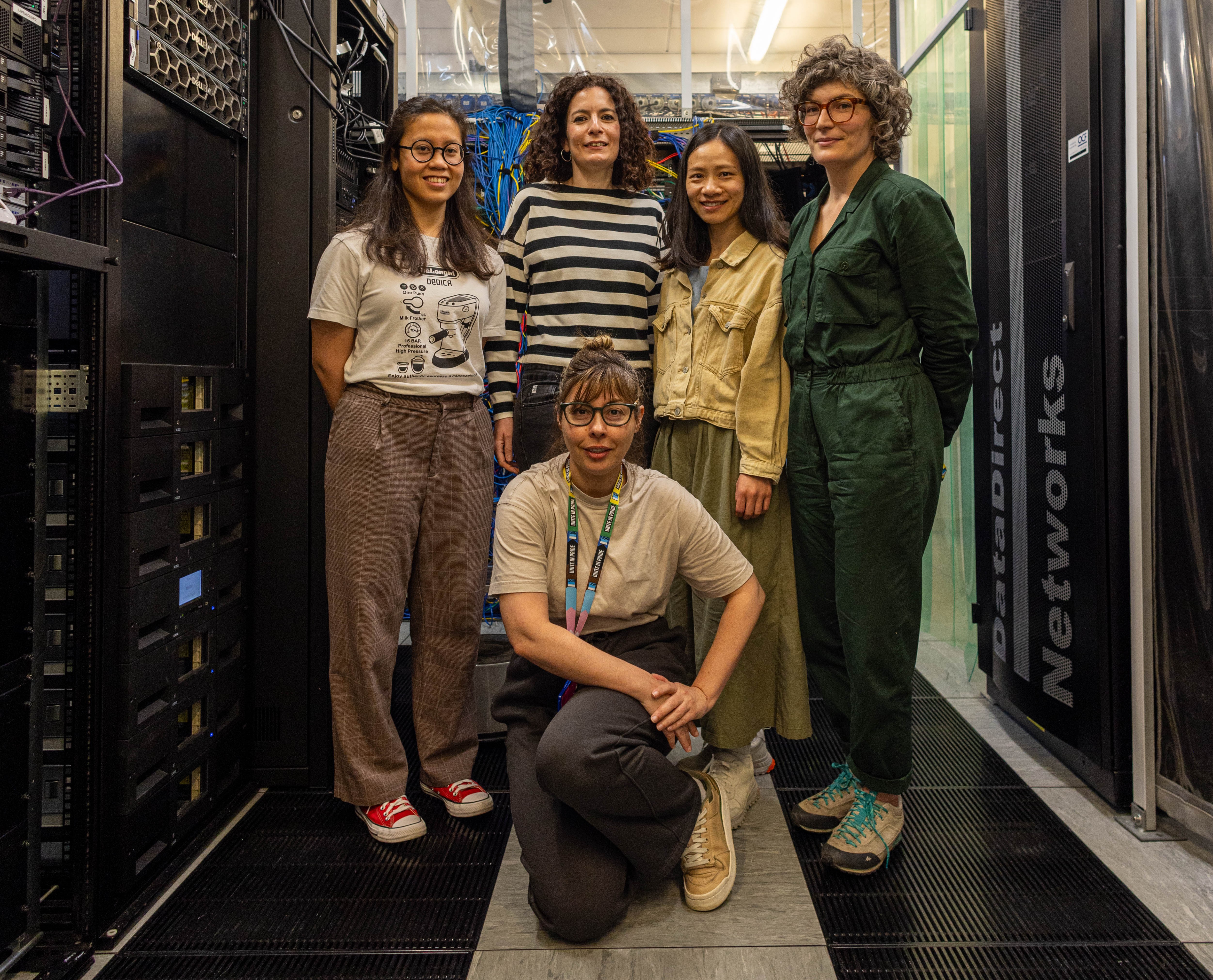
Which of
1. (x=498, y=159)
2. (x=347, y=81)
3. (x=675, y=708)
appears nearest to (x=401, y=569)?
(x=675, y=708)

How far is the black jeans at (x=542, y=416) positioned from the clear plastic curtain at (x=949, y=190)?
1.40 metres

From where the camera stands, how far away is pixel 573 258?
2.03m

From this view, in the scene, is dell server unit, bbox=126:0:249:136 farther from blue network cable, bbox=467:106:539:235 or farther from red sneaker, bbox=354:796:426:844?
red sneaker, bbox=354:796:426:844

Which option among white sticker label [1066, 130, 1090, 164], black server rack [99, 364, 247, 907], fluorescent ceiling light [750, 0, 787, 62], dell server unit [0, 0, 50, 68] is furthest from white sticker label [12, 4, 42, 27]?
fluorescent ceiling light [750, 0, 787, 62]

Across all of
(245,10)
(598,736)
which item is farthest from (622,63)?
(598,736)

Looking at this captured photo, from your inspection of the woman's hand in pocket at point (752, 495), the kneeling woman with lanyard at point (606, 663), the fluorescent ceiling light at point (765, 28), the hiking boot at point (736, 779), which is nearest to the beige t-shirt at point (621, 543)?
the kneeling woman with lanyard at point (606, 663)

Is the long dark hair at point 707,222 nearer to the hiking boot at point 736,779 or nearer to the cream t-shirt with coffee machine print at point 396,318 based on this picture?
the cream t-shirt with coffee machine print at point 396,318

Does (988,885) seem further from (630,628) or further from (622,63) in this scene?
(622,63)

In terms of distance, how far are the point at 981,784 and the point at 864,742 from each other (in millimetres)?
604

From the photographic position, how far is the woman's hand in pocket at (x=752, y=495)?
185 cm

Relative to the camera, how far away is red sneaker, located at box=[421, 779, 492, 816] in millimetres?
2008

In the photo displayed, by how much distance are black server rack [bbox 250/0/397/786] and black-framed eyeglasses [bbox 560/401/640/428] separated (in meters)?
0.83

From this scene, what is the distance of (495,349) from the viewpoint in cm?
214

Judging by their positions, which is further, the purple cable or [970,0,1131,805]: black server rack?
[970,0,1131,805]: black server rack
